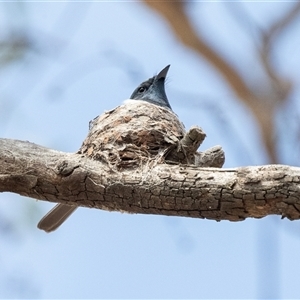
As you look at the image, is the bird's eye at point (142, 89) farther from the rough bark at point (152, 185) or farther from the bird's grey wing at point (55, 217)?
the rough bark at point (152, 185)

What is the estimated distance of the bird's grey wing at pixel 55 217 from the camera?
345 cm

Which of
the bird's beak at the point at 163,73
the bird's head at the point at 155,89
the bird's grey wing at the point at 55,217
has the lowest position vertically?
the bird's grey wing at the point at 55,217

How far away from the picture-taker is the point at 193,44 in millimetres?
3748

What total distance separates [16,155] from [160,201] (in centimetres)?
79

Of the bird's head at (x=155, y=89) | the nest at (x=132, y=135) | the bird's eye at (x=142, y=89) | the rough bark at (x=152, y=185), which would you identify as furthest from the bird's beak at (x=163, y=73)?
the rough bark at (x=152, y=185)

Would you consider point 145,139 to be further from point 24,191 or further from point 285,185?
point 285,185

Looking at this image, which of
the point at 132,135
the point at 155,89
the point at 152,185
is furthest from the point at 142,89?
the point at 152,185

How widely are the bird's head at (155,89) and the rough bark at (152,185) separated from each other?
2.18m

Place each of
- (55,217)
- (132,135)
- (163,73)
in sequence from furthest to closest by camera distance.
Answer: (163,73), (55,217), (132,135)

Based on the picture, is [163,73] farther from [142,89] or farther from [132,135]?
[132,135]

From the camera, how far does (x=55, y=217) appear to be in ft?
11.3

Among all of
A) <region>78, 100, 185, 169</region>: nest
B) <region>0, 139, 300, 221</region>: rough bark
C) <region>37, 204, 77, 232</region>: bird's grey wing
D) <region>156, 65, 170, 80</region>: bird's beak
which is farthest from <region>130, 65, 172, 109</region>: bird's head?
<region>0, 139, 300, 221</region>: rough bark

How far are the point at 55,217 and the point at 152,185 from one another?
1214 mm

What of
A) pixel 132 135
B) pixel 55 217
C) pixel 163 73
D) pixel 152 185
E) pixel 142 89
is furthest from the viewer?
pixel 142 89
